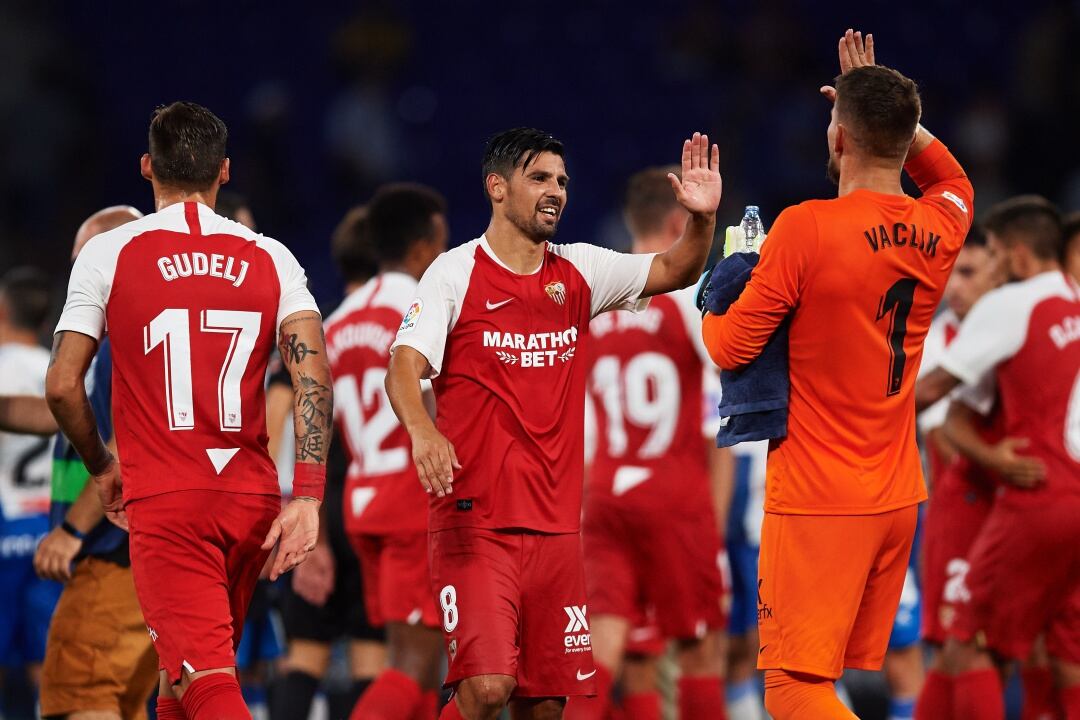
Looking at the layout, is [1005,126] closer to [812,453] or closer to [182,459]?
[812,453]

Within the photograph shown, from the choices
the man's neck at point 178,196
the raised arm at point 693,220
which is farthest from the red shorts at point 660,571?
the man's neck at point 178,196

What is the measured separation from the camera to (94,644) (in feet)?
19.0

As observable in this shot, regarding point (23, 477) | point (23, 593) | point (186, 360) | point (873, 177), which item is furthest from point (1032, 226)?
point (23, 593)

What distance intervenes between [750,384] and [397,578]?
95.3 inches

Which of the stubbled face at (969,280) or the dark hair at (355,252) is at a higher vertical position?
the dark hair at (355,252)

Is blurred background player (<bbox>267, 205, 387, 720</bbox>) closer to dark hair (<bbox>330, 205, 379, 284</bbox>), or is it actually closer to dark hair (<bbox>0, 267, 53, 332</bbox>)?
dark hair (<bbox>330, 205, 379, 284</bbox>)

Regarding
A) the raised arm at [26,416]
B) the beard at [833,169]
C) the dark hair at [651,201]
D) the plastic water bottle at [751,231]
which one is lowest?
the raised arm at [26,416]

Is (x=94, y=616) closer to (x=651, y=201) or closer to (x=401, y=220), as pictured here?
(x=401, y=220)

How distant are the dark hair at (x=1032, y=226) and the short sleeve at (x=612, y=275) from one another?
87.9 inches

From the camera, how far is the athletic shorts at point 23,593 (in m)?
8.53

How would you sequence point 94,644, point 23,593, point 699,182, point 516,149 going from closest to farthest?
point 699,182
point 516,149
point 94,644
point 23,593

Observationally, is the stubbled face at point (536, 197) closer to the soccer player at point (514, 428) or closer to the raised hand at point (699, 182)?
the soccer player at point (514, 428)

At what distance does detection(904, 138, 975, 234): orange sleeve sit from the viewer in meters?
5.17

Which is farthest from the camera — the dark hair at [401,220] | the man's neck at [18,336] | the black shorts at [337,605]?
the man's neck at [18,336]
